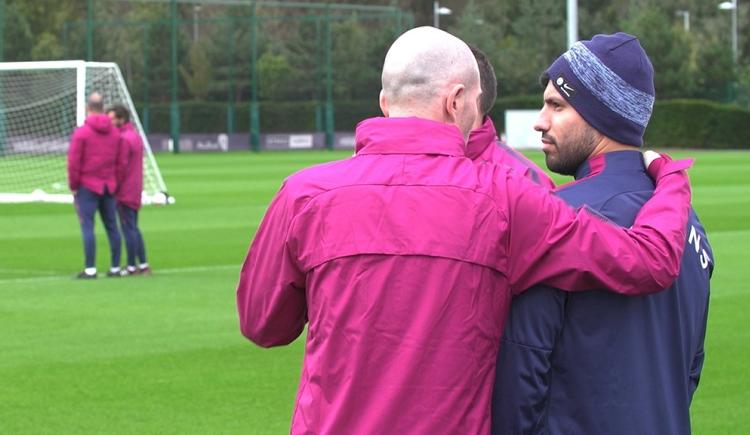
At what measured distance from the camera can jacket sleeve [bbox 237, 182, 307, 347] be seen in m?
3.55

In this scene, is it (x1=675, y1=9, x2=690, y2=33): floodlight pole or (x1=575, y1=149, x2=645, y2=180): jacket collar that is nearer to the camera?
(x1=575, y1=149, x2=645, y2=180): jacket collar

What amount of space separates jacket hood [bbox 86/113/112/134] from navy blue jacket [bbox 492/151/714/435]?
44.1ft

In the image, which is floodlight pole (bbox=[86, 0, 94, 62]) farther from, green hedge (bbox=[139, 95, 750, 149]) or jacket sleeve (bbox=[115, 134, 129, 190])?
jacket sleeve (bbox=[115, 134, 129, 190])

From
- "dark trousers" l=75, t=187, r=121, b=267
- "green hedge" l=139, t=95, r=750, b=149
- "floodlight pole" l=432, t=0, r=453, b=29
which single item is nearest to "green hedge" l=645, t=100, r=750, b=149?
"green hedge" l=139, t=95, r=750, b=149

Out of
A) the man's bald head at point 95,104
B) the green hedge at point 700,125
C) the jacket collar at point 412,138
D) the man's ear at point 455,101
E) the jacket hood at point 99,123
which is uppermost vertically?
the man's ear at point 455,101

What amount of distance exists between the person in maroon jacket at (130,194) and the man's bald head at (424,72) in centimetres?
1316

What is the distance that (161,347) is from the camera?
1120 cm

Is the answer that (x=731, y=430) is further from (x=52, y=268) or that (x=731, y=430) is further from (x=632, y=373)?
(x=52, y=268)

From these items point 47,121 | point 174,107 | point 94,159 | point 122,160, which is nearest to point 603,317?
point 94,159

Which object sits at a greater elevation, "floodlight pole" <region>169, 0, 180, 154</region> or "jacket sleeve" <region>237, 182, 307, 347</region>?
"jacket sleeve" <region>237, 182, 307, 347</region>

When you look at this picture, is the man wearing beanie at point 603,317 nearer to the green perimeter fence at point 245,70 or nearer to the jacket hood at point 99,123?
the jacket hood at point 99,123

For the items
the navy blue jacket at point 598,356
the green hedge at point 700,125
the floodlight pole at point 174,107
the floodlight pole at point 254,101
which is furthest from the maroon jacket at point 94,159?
the floodlight pole at point 254,101

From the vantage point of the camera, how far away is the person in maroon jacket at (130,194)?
16516mm

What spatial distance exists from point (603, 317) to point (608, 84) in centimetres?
61
